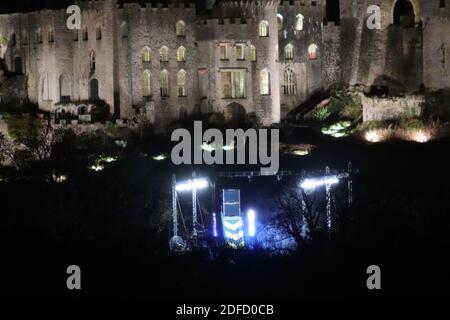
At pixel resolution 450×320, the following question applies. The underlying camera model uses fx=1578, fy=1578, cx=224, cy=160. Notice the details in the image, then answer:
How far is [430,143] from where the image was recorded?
77.9 m

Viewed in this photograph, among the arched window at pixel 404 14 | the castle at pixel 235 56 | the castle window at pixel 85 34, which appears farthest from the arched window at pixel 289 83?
the castle window at pixel 85 34

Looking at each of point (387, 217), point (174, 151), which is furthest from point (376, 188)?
point (174, 151)

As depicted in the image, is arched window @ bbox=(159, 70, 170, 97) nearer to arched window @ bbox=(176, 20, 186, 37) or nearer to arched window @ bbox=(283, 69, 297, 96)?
arched window @ bbox=(176, 20, 186, 37)

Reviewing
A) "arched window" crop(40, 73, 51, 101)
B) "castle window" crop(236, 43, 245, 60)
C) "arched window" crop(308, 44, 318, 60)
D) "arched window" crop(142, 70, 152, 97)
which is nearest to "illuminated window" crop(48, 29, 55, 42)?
"arched window" crop(40, 73, 51, 101)

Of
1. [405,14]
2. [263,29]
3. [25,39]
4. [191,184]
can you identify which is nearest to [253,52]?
[263,29]

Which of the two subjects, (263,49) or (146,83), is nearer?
(146,83)

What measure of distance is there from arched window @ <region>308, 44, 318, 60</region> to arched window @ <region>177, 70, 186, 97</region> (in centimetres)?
763

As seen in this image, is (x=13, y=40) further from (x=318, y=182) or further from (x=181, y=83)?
(x=318, y=182)

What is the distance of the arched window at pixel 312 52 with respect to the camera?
289 feet

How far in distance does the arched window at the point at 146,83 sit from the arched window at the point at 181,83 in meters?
1.55

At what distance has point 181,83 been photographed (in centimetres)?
8500

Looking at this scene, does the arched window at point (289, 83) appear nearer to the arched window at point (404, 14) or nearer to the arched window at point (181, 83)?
the arched window at point (181, 83)

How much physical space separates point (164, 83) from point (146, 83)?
97 cm
